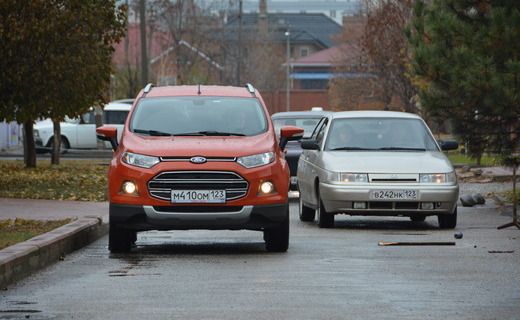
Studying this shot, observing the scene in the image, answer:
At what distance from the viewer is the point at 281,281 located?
12008 mm

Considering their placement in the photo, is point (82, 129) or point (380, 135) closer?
point (380, 135)

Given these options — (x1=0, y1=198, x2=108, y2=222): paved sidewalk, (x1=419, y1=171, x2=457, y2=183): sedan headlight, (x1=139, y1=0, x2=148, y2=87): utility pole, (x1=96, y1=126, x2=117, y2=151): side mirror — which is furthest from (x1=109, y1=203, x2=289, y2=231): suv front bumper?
(x1=139, y1=0, x2=148, y2=87): utility pole

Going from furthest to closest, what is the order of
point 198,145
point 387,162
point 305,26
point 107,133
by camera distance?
point 305,26, point 387,162, point 107,133, point 198,145

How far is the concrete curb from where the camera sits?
12102 millimetres

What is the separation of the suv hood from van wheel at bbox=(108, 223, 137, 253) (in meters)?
0.82

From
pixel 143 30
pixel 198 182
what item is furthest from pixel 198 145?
pixel 143 30

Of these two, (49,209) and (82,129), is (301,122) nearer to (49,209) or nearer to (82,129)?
(49,209)

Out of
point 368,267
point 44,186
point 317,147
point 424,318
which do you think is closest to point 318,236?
point 317,147

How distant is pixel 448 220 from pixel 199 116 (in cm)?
442

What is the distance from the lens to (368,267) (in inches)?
524

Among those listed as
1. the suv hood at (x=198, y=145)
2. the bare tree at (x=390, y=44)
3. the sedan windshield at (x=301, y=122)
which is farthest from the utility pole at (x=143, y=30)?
the suv hood at (x=198, y=145)

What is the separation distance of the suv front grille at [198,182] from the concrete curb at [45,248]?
1134 millimetres

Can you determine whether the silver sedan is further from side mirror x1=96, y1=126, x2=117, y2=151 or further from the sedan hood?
side mirror x1=96, y1=126, x2=117, y2=151

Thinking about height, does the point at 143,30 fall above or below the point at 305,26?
above
